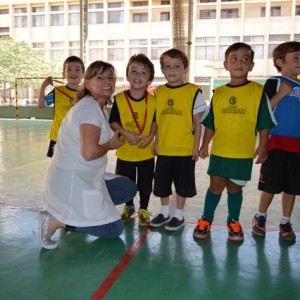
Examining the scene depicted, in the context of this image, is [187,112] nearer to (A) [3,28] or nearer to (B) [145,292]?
(B) [145,292]

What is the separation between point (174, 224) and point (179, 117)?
85 cm

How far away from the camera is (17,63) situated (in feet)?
77.0

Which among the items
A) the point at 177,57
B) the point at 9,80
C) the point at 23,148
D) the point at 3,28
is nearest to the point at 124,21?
the point at 9,80

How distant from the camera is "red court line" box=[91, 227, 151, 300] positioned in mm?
1999

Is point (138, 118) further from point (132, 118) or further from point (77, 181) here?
point (77, 181)

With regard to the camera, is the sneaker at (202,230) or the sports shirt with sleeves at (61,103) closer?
the sneaker at (202,230)

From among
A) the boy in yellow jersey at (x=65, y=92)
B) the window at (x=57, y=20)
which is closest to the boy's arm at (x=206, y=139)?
the boy in yellow jersey at (x=65, y=92)

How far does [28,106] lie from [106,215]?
16.6 m

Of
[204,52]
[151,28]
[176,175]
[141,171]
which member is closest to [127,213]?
[141,171]

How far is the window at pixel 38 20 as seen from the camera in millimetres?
28828

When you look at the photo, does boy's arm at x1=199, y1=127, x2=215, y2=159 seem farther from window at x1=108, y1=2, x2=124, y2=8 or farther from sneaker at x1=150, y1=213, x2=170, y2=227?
window at x1=108, y1=2, x2=124, y2=8

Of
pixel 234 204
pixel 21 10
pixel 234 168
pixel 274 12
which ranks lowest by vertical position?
pixel 234 204

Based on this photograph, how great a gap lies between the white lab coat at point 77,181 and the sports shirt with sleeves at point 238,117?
828 millimetres

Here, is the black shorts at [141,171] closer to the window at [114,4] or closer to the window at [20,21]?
the window at [114,4]
